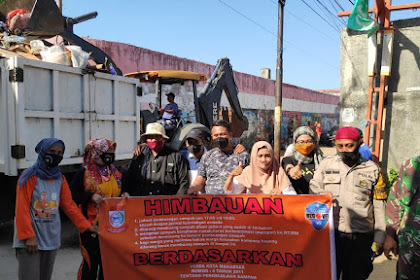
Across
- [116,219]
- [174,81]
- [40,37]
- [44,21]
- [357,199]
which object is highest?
[44,21]

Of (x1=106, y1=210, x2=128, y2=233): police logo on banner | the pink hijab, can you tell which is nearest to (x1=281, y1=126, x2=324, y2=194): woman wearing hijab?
the pink hijab

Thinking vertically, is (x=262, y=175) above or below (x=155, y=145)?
below

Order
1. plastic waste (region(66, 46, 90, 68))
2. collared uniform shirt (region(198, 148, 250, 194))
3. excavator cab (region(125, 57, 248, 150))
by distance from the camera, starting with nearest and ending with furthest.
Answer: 1. collared uniform shirt (region(198, 148, 250, 194))
2. plastic waste (region(66, 46, 90, 68))
3. excavator cab (region(125, 57, 248, 150))

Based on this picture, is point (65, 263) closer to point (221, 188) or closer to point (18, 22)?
point (221, 188)

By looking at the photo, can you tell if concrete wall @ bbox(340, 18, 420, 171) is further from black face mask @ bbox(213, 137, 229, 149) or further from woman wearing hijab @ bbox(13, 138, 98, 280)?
woman wearing hijab @ bbox(13, 138, 98, 280)

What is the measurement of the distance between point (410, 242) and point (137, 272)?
2.09m

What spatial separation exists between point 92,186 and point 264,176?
4.80 ft

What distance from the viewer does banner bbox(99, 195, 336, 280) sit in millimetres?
2920

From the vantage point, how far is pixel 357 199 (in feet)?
9.46

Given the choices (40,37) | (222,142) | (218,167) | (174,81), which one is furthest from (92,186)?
(174,81)

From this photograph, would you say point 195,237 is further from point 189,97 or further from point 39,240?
point 189,97

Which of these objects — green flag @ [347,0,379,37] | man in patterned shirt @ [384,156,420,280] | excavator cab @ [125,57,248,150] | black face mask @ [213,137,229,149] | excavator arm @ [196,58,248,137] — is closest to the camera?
man in patterned shirt @ [384,156,420,280]

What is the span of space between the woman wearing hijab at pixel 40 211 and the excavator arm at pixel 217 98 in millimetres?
5233

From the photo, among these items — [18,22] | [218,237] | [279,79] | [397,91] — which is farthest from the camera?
[279,79]
